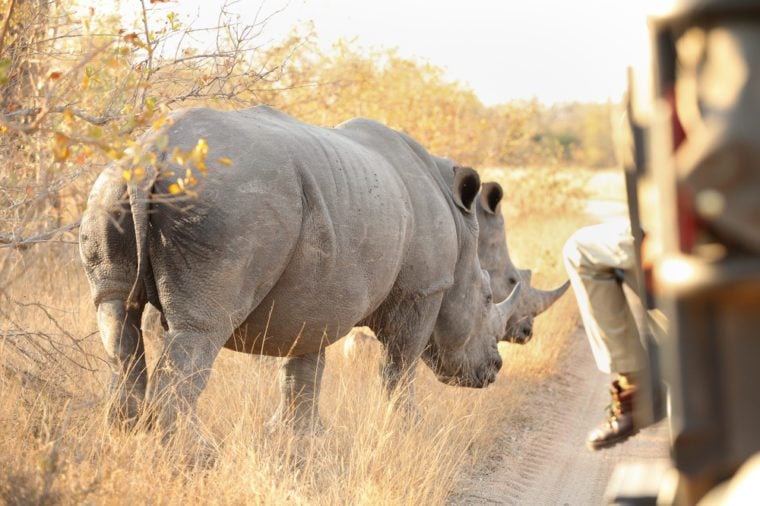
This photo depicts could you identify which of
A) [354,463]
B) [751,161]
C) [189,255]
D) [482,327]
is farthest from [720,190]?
[482,327]

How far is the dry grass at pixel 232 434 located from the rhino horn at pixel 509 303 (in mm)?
531

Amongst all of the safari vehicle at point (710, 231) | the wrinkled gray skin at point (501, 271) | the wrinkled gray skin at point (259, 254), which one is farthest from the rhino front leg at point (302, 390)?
the safari vehicle at point (710, 231)

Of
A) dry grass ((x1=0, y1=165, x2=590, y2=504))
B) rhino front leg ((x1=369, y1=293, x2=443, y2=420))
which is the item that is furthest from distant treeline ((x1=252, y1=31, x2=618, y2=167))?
rhino front leg ((x1=369, y1=293, x2=443, y2=420))

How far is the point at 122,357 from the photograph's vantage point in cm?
482

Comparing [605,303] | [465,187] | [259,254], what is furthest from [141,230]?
[465,187]

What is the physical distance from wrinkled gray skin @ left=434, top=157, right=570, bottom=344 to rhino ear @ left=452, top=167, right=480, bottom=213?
80 centimetres

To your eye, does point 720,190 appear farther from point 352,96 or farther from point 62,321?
point 352,96

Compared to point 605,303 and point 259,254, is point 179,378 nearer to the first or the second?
point 259,254

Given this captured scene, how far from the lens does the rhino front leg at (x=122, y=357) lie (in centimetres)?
479

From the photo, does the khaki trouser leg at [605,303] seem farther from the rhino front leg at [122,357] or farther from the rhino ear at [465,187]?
the rhino ear at [465,187]

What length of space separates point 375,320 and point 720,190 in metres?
4.71

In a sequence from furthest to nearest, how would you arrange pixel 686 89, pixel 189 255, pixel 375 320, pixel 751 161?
pixel 375 320, pixel 189 255, pixel 686 89, pixel 751 161

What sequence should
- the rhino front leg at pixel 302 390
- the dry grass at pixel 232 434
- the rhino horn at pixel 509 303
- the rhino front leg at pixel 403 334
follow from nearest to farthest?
the dry grass at pixel 232 434 → the rhino front leg at pixel 302 390 → the rhino front leg at pixel 403 334 → the rhino horn at pixel 509 303

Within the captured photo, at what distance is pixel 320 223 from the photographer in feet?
16.8
